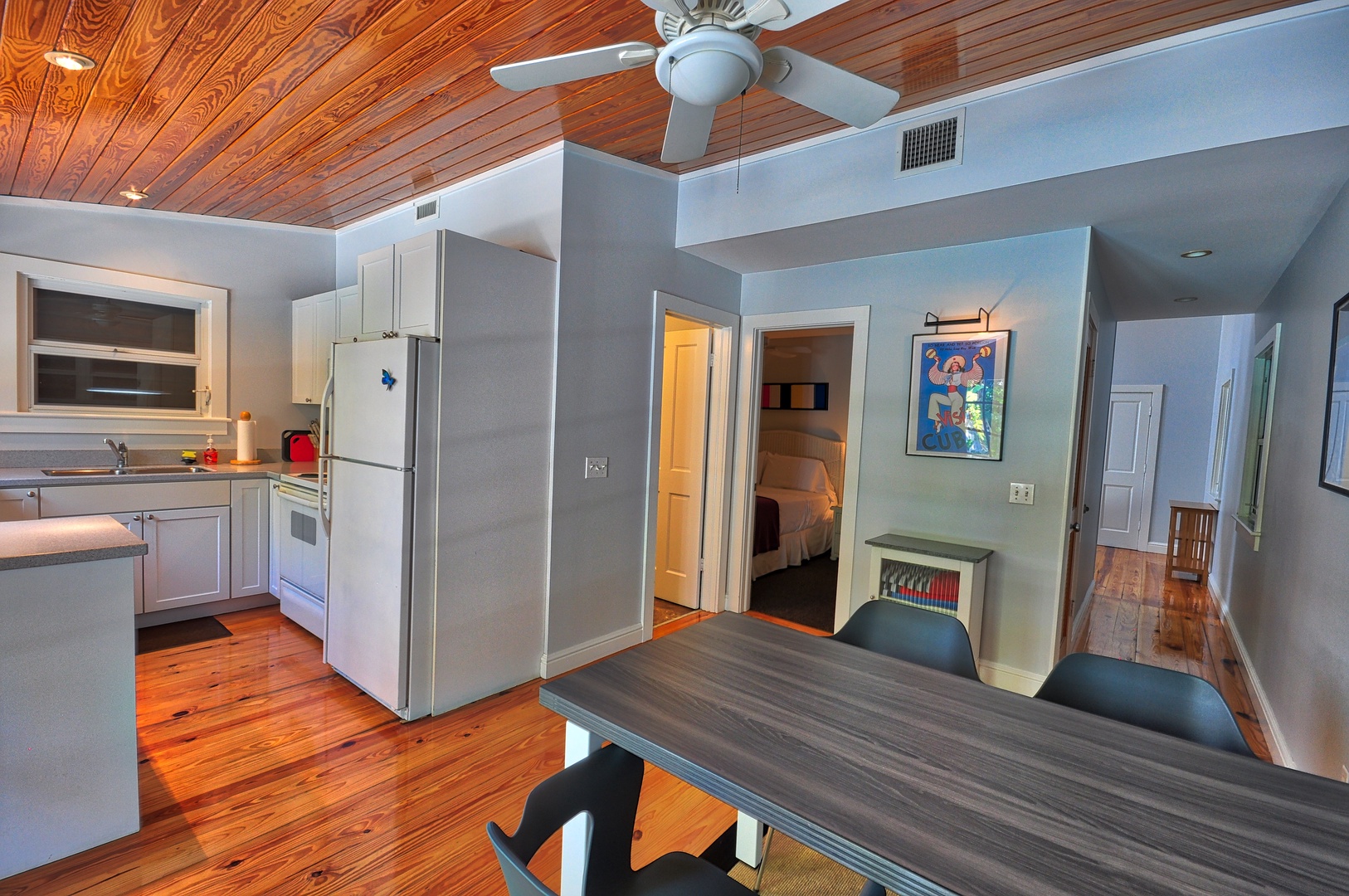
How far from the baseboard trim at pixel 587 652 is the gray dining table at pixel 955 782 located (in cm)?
170

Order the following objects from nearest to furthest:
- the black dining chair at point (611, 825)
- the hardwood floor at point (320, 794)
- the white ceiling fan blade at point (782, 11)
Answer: the black dining chair at point (611, 825)
the white ceiling fan blade at point (782, 11)
the hardwood floor at point (320, 794)

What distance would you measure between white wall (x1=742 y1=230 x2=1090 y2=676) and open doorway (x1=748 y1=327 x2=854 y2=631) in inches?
33.6

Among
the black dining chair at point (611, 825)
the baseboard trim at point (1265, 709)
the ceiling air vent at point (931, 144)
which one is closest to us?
the black dining chair at point (611, 825)

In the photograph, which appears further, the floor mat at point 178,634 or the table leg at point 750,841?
the floor mat at point 178,634

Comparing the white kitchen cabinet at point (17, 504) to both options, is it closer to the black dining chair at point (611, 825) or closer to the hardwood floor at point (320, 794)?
the hardwood floor at point (320, 794)

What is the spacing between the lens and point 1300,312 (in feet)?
9.67

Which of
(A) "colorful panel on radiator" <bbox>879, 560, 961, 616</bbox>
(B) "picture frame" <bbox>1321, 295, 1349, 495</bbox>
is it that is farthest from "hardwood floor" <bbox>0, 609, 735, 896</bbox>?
(B) "picture frame" <bbox>1321, 295, 1349, 495</bbox>

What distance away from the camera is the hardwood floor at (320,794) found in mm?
1769

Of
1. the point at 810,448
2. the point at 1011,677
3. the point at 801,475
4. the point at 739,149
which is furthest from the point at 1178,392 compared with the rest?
the point at 739,149

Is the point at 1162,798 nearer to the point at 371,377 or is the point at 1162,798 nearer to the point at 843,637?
the point at 843,637

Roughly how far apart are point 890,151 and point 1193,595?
5.27m

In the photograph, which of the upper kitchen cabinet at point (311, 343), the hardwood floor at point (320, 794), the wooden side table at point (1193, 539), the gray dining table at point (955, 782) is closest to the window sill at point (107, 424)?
the upper kitchen cabinet at point (311, 343)

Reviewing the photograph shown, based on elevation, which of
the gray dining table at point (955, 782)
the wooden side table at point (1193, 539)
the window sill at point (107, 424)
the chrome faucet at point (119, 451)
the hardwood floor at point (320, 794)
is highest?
the window sill at point (107, 424)

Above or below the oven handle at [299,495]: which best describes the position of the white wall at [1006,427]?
above
